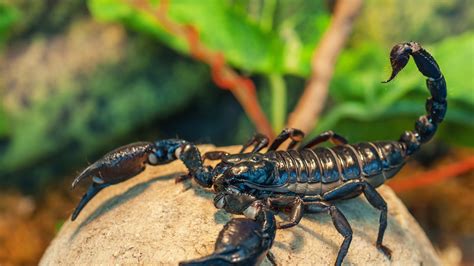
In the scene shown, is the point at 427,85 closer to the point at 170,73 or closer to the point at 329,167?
the point at 329,167

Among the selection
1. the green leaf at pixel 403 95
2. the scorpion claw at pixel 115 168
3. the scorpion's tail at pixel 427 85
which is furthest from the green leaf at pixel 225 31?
the scorpion claw at pixel 115 168

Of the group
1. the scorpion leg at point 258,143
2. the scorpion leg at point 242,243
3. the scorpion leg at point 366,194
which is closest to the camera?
the scorpion leg at point 242,243

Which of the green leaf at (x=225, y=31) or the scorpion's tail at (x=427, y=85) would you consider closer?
the scorpion's tail at (x=427, y=85)

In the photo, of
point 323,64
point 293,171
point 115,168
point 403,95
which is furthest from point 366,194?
point 323,64

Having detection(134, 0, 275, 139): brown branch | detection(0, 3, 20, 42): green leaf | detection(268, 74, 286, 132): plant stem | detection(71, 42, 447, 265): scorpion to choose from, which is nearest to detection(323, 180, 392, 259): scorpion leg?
detection(71, 42, 447, 265): scorpion

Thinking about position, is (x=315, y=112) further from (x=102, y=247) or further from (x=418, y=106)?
(x=102, y=247)

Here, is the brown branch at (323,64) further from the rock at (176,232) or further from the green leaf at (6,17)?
the green leaf at (6,17)
